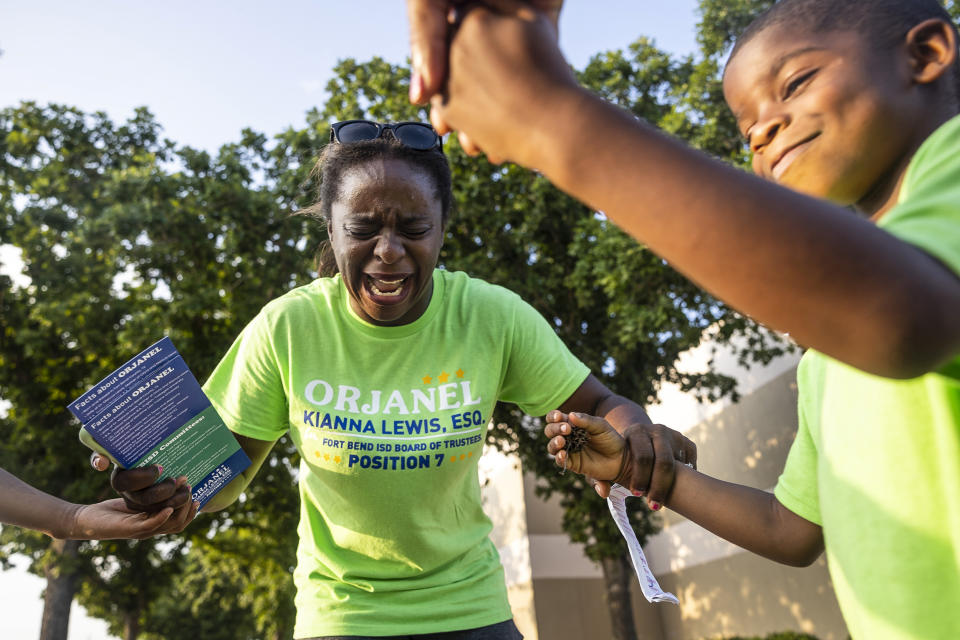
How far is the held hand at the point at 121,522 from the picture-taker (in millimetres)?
2379

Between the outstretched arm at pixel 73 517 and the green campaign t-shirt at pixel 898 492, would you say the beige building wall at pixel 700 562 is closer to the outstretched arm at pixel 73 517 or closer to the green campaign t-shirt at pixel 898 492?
the outstretched arm at pixel 73 517

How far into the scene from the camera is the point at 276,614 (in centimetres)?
1947

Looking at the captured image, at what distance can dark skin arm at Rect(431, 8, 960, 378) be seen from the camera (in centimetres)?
79

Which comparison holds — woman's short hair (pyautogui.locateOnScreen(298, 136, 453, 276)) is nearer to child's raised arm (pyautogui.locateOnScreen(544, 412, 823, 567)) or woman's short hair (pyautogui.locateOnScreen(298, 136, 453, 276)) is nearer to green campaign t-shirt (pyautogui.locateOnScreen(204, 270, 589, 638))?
green campaign t-shirt (pyautogui.locateOnScreen(204, 270, 589, 638))

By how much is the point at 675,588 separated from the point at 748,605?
8.37 feet

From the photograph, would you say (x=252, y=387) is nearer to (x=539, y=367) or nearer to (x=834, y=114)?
(x=539, y=367)

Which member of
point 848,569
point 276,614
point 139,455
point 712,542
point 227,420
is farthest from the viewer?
point 276,614

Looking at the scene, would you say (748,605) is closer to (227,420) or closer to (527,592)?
(527,592)

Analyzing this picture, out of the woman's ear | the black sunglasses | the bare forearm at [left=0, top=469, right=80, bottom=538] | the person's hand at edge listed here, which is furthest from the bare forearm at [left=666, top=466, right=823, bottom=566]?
the bare forearm at [left=0, top=469, right=80, bottom=538]

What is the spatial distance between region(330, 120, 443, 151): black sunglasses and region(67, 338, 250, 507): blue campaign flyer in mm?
1151

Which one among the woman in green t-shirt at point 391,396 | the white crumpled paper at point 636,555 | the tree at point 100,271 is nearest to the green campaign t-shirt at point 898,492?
the white crumpled paper at point 636,555

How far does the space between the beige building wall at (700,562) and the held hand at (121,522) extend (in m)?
12.1

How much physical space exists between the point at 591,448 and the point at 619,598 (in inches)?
476

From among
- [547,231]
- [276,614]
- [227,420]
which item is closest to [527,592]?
[276,614]
